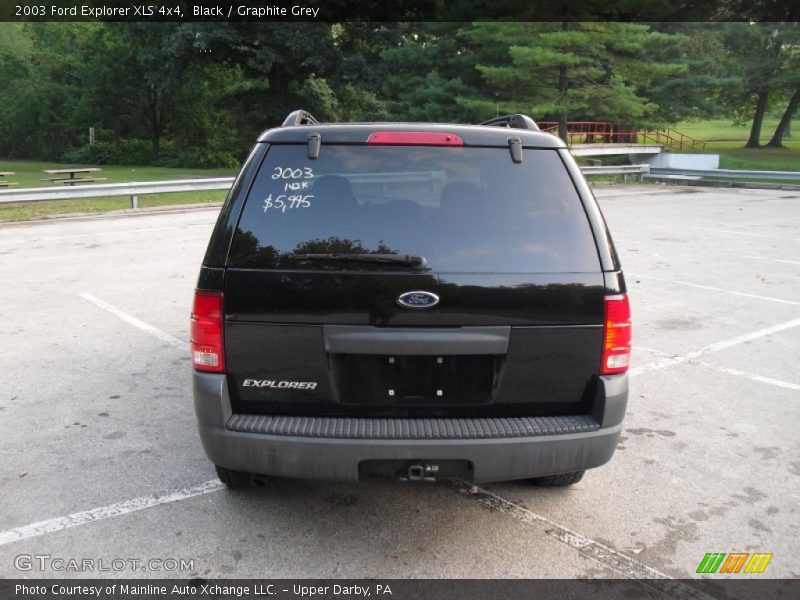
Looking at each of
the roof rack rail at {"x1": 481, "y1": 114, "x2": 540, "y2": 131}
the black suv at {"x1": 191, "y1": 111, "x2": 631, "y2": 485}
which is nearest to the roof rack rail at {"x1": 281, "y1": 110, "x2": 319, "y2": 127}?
the black suv at {"x1": 191, "y1": 111, "x2": 631, "y2": 485}

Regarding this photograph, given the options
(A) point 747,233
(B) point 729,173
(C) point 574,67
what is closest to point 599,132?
(C) point 574,67

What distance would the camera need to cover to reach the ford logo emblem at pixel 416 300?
294 centimetres

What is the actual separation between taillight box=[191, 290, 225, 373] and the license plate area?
534 millimetres

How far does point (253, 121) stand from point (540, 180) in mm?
40011

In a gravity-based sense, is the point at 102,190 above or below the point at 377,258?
below

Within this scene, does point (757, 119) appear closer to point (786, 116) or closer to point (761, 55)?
point (786, 116)

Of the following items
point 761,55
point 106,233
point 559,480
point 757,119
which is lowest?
point 559,480

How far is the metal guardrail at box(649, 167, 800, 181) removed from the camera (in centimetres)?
2478

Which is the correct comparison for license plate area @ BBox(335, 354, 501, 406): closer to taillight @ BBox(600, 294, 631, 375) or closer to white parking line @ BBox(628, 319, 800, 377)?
taillight @ BBox(600, 294, 631, 375)

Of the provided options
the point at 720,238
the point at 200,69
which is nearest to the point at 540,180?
the point at 720,238

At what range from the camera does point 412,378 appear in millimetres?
3023

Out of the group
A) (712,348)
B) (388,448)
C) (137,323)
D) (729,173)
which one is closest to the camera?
(388,448)

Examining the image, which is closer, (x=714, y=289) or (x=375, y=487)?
(x=375, y=487)

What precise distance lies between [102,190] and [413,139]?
1590cm
